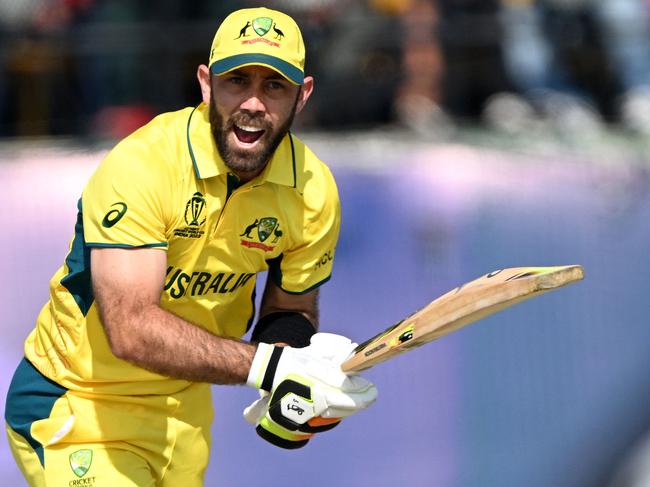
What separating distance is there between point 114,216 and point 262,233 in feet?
1.75

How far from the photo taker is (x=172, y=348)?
3637 mm

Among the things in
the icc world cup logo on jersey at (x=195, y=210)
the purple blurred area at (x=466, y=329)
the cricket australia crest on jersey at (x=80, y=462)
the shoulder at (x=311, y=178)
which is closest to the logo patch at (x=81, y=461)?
the cricket australia crest on jersey at (x=80, y=462)

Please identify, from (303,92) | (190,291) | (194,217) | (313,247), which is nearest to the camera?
(194,217)

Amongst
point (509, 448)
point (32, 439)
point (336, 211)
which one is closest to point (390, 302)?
point (509, 448)

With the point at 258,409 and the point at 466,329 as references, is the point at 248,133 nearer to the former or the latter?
the point at 258,409

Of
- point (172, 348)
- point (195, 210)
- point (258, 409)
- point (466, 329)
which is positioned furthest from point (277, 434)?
point (466, 329)

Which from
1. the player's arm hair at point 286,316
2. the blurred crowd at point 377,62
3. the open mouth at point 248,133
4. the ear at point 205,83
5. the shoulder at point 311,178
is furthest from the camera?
the blurred crowd at point 377,62

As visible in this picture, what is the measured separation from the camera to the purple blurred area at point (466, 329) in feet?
20.3

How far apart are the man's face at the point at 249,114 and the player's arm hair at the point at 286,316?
59 cm

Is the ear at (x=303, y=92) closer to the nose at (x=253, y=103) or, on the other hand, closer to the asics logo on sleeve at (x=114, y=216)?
the nose at (x=253, y=103)

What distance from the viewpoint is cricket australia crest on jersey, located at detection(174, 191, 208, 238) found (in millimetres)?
3828

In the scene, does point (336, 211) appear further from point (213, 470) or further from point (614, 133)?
point (614, 133)

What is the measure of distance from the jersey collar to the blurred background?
2273 millimetres

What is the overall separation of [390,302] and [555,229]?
2.97 feet
